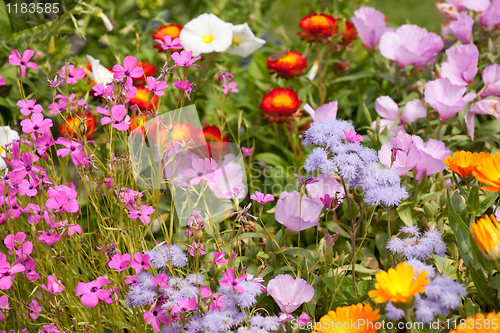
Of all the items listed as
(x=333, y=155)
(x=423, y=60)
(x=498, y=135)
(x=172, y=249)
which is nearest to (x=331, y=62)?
(x=423, y=60)

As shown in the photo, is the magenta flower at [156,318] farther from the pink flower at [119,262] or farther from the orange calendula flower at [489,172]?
the orange calendula flower at [489,172]

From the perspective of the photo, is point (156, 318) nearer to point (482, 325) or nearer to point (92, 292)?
point (92, 292)

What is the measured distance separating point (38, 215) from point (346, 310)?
603mm

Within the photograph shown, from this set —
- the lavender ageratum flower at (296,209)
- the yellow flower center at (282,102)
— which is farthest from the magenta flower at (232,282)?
the yellow flower center at (282,102)

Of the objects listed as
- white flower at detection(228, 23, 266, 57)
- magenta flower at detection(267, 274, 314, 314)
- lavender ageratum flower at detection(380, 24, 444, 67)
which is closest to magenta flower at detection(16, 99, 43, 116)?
magenta flower at detection(267, 274, 314, 314)

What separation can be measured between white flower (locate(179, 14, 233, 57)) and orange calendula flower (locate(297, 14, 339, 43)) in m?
0.24

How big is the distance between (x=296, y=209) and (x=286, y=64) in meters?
0.60

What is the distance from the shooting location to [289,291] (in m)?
0.76

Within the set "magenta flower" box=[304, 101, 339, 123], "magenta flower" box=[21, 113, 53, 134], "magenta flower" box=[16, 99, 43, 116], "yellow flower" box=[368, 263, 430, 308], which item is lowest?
"yellow flower" box=[368, 263, 430, 308]

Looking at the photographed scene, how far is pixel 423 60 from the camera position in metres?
1.20

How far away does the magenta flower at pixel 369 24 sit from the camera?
1.30m

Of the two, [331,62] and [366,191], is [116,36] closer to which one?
[331,62]

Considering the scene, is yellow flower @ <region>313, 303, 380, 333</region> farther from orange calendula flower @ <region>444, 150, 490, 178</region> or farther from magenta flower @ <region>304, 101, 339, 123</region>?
magenta flower @ <region>304, 101, 339, 123</region>

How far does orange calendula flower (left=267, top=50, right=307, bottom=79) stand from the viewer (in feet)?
4.25
